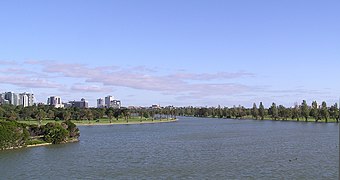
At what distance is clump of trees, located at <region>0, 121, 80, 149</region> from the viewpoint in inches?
2165

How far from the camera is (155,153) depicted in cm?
4888

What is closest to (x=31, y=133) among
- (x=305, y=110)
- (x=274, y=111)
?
(x=305, y=110)

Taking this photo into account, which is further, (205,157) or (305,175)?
(205,157)

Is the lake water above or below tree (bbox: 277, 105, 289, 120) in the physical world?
below

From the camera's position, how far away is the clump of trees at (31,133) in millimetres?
55000

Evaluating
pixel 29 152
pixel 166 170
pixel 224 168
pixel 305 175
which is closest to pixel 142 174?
pixel 166 170

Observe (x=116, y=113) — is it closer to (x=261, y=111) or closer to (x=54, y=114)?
(x=54, y=114)

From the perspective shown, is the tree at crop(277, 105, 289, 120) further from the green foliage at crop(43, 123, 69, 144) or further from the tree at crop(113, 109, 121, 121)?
the green foliage at crop(43, 123, 69, 144)

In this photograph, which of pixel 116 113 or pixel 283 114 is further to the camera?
pixel 116 113

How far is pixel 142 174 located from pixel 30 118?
112 meters

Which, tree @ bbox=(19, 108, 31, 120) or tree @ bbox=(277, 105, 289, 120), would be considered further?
tree @ bbox=(277, 105, 289, 120)

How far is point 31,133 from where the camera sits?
64.1 metres

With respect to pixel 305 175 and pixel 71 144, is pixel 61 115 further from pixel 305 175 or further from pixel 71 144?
pixel 305 175

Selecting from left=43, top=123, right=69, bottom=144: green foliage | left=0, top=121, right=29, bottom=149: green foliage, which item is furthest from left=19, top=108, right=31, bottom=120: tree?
left=0, top=121, right=29, bottom=149: green foliage
